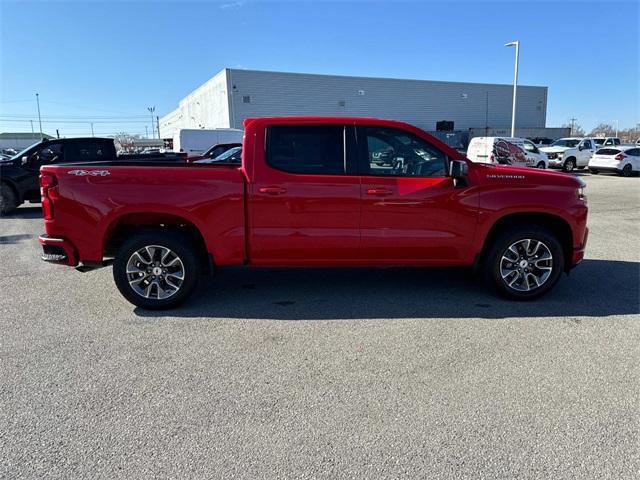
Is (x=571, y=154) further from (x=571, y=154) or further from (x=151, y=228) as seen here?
(x=151, y=228)

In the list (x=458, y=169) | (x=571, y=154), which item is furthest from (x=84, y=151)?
(x=571, y=154)

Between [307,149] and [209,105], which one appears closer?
[307,149]

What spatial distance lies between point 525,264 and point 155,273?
12.9 ft

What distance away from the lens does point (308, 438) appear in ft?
8.84

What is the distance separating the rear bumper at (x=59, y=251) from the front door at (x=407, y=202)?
9.69 ft

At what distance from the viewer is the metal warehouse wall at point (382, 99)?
41.9 metres

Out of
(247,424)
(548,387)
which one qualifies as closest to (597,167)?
(548,387)

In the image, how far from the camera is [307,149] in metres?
4.71

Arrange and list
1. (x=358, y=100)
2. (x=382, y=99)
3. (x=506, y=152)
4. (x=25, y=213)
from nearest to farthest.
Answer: (x=25, y=213) → (x=506, y=152) → (x=358, y=100) → (x=382, y=99)

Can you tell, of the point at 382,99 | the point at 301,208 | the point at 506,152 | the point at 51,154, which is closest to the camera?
the point at 301,208

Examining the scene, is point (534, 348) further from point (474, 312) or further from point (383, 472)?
point (383, 472)

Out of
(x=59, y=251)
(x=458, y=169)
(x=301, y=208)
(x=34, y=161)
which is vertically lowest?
(x=59, y=251)

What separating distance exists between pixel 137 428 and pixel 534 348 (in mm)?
3136

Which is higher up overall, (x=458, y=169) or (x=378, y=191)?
(x=458, y=169)
